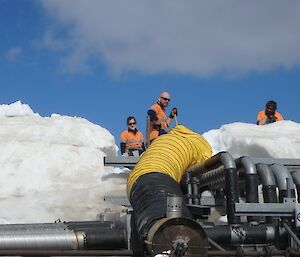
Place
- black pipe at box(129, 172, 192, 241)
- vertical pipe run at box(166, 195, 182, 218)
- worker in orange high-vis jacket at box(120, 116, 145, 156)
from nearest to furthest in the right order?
vertical pipe run at box(166, 195, 182, 218), black pipe at box(129, 172, 192, 241), worker in orange high-vis jacket at box(120, 116, 145, 156)

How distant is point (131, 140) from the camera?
13.6 metres

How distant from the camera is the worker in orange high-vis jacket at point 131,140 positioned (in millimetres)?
13320

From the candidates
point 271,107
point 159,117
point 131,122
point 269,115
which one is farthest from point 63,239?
point 269,115

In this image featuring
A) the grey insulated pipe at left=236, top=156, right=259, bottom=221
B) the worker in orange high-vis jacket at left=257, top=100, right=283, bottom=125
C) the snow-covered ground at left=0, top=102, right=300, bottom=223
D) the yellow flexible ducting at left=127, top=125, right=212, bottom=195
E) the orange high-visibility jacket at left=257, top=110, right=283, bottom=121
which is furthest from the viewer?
the orange high-visibility jacket at left=257, top=110, right=283, bottom=121

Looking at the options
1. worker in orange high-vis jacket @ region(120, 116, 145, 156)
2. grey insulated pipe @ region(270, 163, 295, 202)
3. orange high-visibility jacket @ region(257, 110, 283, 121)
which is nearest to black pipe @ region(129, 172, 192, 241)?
grey insulated pipe @ region(270, 163, 295, 202)

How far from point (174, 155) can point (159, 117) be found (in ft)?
18.0

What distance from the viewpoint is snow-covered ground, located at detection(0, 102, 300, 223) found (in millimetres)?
10414

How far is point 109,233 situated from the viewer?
5.88 m

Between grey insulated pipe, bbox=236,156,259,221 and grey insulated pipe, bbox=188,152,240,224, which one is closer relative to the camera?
grey insulated pipe, bbox=188,152,240,224

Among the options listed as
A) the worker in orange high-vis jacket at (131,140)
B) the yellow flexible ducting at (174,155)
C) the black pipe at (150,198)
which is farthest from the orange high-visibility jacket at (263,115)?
the black pipe at (150,198)

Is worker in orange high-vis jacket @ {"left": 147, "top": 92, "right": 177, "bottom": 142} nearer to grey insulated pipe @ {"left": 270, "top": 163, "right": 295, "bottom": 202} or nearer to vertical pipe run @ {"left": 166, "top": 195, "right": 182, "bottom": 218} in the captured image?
grey insulated pipe @ {"left": 270, "top": 163, "right": 295, "bottom": 202}

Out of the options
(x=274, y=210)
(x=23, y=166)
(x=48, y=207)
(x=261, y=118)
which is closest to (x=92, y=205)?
(x=48, y=207)

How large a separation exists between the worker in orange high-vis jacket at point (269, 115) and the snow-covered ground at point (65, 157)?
13.1 inches

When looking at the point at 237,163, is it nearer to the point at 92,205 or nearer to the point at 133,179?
the point at 133,179
